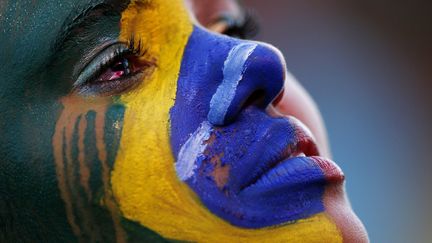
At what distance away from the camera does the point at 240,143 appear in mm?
1253

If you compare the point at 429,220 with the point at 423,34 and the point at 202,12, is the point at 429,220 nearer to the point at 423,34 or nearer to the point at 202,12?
the point at 423,34

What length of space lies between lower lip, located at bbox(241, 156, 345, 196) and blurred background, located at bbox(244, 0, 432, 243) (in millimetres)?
2839

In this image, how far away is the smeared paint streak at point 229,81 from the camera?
49.6 inches

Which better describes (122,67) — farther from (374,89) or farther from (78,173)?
(374,89)

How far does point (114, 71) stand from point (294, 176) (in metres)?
0.37

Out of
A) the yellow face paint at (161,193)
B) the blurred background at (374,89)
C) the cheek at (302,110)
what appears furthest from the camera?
the blurred background at (374,89)

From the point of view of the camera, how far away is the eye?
127cm

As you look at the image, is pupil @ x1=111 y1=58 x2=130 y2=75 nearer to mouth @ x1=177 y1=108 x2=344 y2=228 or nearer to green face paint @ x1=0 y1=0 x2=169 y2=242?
green face paint @ x1=0 y1=0 x2=169 y2=242

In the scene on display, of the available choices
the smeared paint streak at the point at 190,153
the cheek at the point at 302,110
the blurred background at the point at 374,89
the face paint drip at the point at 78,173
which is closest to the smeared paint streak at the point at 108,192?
the face paint drip at the point at 78,173

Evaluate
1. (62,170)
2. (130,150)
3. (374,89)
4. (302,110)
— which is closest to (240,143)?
(130,150)

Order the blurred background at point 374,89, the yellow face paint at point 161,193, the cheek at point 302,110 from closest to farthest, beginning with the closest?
the yellow face paint at point 161,193 → the cheek at point 302,110 → the blurred background at point 374,89

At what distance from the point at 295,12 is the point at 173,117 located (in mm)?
4015

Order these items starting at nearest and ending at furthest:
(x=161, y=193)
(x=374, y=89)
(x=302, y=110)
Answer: (x=161, y=193) → (x=302, y=110) → (x=374, y=89)

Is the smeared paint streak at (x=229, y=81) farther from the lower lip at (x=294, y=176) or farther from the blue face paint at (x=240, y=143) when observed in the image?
the lower lip at (x=294, y=176)
